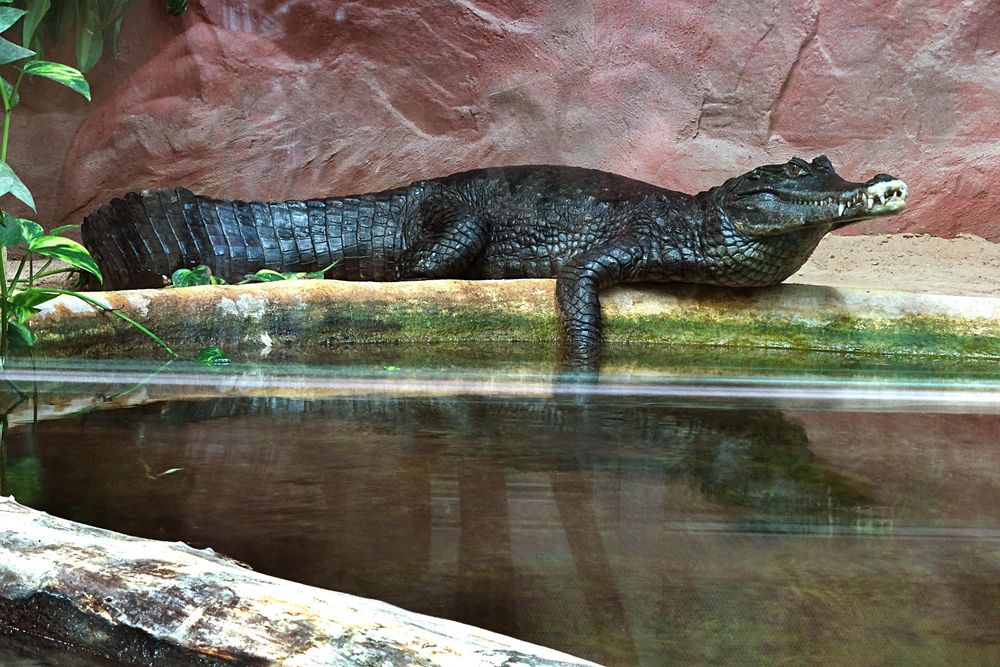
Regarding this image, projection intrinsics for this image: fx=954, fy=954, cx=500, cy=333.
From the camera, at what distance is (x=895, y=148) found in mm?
5477

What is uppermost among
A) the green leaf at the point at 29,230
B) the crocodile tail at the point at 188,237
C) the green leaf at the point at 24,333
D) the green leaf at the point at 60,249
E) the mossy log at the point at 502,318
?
the crocodile tail at the point at 188,237

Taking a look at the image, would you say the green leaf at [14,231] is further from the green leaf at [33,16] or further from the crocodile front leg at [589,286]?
the green leaf at [33,16]

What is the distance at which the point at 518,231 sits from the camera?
4.58 m

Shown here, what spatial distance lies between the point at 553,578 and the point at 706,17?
16.1ft

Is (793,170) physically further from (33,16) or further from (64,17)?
(64,17)

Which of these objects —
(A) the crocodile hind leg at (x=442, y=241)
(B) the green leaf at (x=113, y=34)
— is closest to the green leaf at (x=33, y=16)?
(B) the green leaf at (x=113, y=34)

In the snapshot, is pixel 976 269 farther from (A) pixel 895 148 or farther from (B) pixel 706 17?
(B) pixel 706 17

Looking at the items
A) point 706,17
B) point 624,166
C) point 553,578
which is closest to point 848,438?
point 553,578

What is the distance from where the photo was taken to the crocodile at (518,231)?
3.66 meters

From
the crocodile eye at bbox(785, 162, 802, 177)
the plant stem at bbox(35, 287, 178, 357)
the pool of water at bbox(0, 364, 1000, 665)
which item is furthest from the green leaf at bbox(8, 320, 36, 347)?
the crocodile eye at bbox(785, 162, 802, 177)

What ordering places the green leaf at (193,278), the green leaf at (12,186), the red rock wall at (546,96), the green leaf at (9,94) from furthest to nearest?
the red rock wall at (546,96), the green leaf at (193,278), the green leaf at (9,94), the green leaf at (12,186)

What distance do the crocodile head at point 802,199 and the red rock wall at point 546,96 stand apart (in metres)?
1.62

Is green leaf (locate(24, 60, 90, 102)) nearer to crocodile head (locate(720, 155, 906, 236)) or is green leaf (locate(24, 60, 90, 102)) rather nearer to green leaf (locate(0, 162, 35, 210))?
green leaf (locate(0, 162, 35, 210))

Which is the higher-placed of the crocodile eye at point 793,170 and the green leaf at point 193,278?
the crocodile eye at point 793,170
